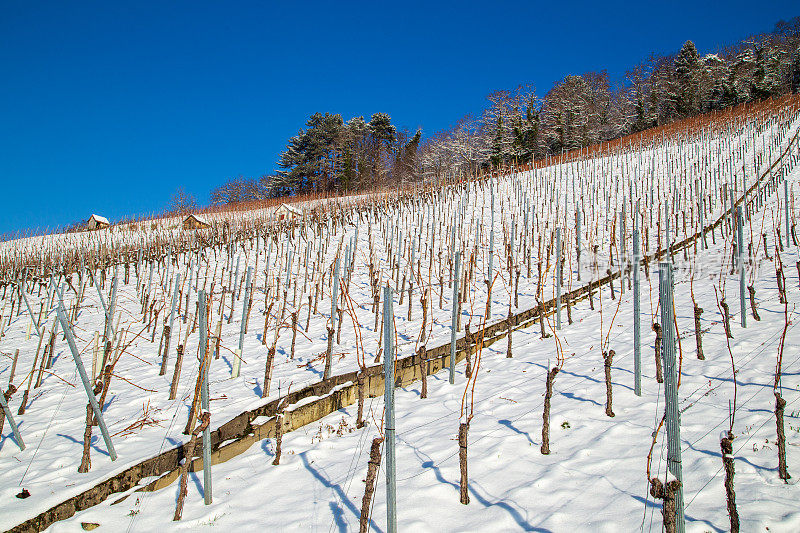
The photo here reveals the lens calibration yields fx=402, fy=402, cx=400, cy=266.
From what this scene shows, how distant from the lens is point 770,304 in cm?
418

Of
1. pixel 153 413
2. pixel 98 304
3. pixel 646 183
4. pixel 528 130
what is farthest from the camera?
A: pixel 528 130

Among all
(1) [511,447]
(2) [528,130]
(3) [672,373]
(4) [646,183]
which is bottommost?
(1) [511,447]

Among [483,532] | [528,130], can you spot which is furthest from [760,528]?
[528,130]

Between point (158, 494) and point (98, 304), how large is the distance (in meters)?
7.37

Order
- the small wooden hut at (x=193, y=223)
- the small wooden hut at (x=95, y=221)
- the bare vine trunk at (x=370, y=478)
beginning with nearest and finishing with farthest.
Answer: the bare vine trunk at (x=370, y=478) → the small wooden hut at (x=193, y=223) → the small wooden hut at (x=95, y=221)

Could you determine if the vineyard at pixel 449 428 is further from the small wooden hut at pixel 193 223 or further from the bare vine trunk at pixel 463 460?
the small wooden hut at pixel 193 223

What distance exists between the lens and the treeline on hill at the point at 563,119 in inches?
994

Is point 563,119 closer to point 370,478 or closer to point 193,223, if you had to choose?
point 193,223

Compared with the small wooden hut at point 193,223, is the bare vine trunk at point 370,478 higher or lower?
lower

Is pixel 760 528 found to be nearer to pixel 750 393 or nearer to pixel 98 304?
pixel 750 393

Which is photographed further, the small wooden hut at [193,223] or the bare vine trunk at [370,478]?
the small wooden hut at [193,223]

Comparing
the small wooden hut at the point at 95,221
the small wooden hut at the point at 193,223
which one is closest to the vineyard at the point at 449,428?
the small wooden hut at the point at 193,223

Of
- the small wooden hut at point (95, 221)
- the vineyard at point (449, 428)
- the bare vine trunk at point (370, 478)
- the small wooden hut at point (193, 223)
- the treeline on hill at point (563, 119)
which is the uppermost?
the treeline on hill at point (563, 119)

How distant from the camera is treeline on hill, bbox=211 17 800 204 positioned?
994 inches
